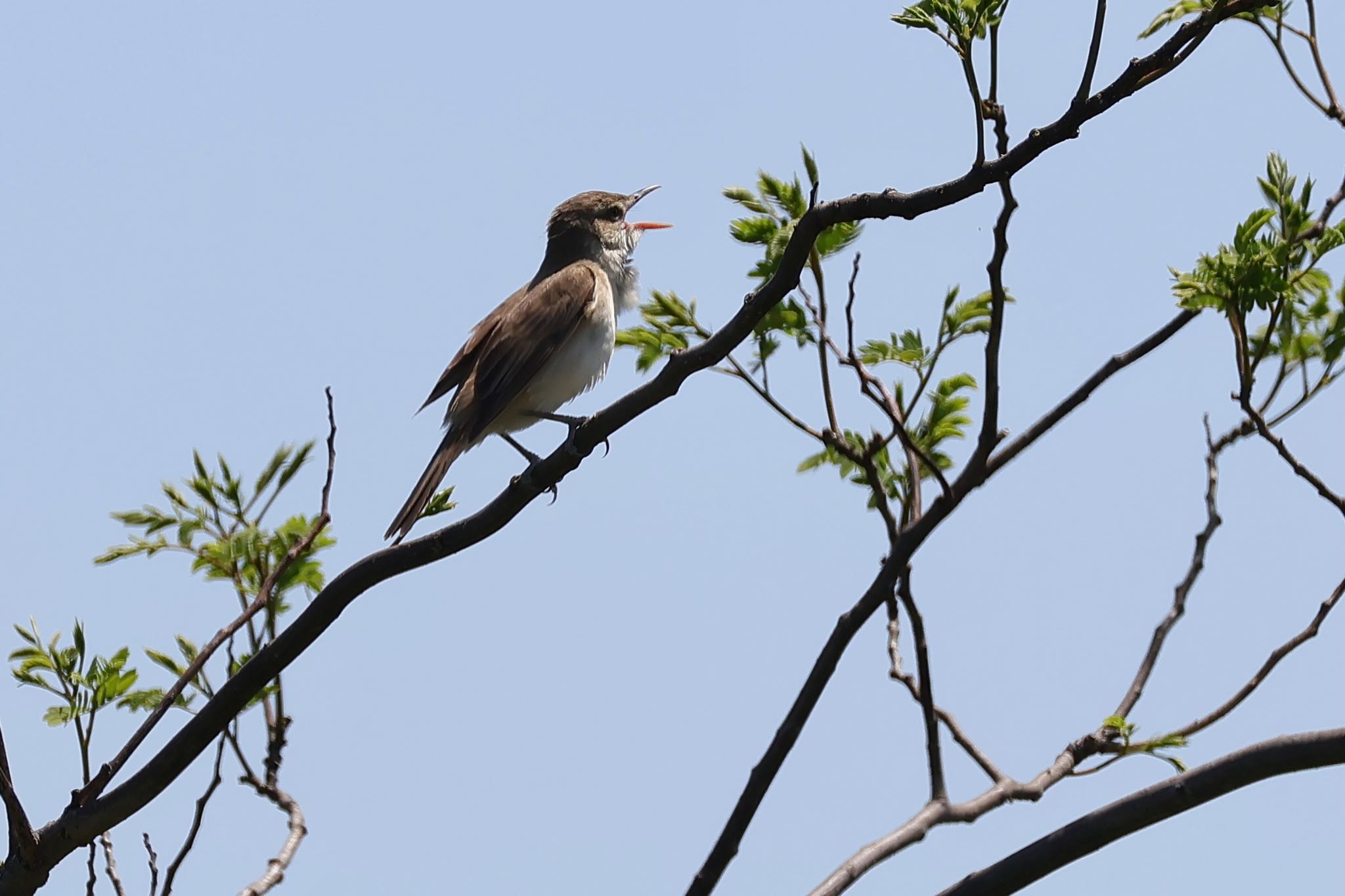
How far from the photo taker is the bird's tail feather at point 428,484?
5.93 metres

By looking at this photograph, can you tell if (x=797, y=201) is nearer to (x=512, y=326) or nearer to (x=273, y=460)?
(x=273, y=460)

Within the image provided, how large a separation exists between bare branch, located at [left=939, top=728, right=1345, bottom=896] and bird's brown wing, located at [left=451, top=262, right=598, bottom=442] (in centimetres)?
429

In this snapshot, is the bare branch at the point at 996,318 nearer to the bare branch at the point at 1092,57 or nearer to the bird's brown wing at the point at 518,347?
the bare branch at the point at 1092,57

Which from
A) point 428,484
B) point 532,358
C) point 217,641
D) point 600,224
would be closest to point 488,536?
point 217,641

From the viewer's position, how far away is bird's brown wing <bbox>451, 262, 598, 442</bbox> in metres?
7.27

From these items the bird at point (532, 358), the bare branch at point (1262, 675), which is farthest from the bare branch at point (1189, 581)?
the bird at point (532, 358)

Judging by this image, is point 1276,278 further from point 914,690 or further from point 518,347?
point 518,347

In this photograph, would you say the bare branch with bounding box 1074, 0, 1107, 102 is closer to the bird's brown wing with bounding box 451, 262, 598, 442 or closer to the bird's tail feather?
the bird's tail feather

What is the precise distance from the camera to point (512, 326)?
7672 millimetres

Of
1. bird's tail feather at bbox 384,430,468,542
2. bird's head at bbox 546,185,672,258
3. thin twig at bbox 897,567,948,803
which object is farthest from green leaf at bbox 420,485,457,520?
bird's head at bbox 546,185,672,258

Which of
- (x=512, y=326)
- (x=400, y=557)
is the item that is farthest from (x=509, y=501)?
(x=512, y=326)

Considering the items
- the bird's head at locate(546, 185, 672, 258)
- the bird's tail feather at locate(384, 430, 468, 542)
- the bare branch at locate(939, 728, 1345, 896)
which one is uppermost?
the bird's head at locate(546, 185, 672, 258)

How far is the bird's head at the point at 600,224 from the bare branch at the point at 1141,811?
19.9 ft

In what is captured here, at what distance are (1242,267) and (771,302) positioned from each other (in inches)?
57.2
